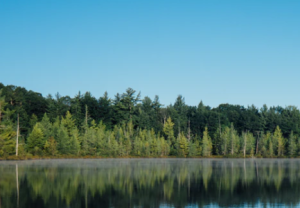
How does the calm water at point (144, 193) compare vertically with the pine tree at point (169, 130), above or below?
below

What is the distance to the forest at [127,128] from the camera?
288 ft

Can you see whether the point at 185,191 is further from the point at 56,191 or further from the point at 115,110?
the point at 115,110

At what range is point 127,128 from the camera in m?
114

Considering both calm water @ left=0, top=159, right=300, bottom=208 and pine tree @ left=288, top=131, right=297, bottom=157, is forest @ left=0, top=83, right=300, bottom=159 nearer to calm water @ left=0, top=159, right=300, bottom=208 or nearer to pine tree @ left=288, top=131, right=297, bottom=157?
pine tree @ left=288, top=131, right=297, bottom=157

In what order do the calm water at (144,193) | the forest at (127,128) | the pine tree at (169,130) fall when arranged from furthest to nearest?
the pine tree at (169,130) → the forest at (127,128) → the calm water at (144,193)

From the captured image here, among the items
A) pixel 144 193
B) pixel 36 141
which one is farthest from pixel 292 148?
pixel 144 193

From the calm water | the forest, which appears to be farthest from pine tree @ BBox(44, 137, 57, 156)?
the calm water

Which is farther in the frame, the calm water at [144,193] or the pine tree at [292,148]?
the pine tree at [292,148]

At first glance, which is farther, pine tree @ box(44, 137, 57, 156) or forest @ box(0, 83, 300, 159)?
forest @ box(0, 83, 300, 159)

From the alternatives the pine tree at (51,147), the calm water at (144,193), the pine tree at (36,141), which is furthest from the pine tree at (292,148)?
the calm water at (144,193)

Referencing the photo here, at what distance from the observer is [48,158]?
81.9m

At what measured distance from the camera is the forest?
87.8 m

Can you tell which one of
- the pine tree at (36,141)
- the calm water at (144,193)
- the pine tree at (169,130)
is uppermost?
the pine tree at (169,130)

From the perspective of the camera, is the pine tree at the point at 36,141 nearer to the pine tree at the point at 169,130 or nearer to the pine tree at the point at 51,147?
the pine tree at the point at 51,147
